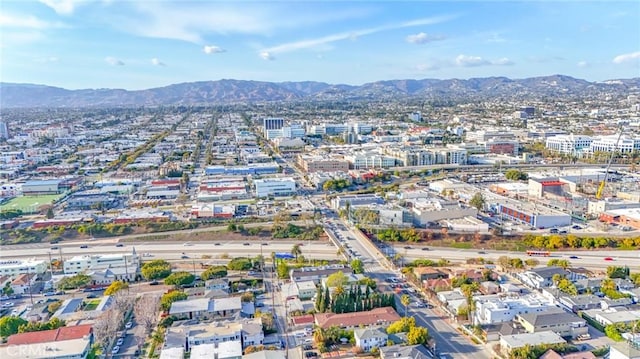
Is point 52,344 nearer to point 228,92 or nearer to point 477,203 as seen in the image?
point 477,203

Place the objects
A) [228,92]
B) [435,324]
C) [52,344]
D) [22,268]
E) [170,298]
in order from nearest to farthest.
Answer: [52,344], [435,324], [170,298], [22,268], [228,92]

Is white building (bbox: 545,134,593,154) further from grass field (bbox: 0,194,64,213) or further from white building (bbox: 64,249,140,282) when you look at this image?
grass field (bbox: 0,194,64,213)

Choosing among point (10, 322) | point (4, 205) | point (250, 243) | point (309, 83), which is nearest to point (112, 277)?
point (10, 322)

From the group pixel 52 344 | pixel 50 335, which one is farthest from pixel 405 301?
pixel 50 335

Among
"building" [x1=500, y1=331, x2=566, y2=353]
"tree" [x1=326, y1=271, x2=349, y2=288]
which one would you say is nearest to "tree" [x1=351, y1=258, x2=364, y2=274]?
"tree" [x1=326, y1=271, x2=349, y2=288]

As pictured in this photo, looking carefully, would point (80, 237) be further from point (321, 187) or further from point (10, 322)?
point (321, 187)

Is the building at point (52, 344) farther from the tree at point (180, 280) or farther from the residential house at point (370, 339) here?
the residential house at point (370, 339)
